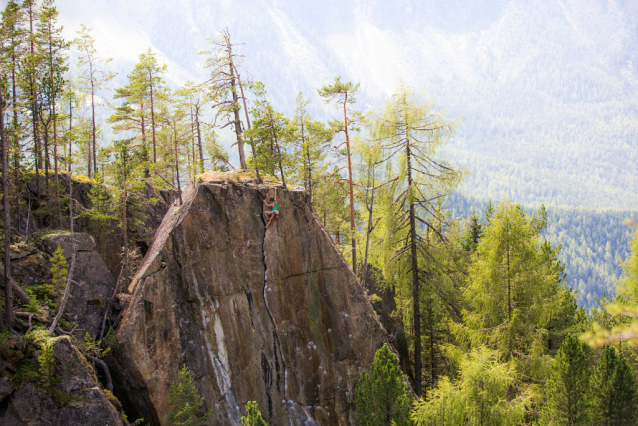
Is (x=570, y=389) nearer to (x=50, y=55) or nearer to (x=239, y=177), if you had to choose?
(x=239, y=177)

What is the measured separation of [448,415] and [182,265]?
35.5 feet

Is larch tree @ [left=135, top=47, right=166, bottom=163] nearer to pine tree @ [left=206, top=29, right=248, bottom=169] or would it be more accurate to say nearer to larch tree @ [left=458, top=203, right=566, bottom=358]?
pine tree @ [left=206, top=29, right=248, bottom=169]

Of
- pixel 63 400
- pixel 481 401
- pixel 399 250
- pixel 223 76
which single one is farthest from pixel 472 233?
pixel 63 400

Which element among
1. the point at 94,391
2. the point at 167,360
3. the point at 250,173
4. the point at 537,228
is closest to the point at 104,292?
the point at 167,360

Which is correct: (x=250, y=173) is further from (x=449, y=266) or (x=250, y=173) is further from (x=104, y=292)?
(x=449, y=266)

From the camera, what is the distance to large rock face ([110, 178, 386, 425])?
14445 millimetres

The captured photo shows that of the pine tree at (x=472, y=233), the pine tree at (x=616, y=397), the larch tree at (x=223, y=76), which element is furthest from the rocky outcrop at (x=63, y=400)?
the pine tree at (x=472, y=233)

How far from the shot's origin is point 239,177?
1764 cm

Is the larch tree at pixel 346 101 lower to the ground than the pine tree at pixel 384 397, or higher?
higher

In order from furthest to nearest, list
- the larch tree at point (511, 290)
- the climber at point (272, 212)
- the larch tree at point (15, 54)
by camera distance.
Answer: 1. the climber at point (272, 212)
2. the larch tree at point (15, 54)
3. the larch tree at point (511, 290)

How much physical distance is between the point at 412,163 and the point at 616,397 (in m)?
10.8

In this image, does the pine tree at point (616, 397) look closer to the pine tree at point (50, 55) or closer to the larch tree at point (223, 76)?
the larch tree at point (223, 76)

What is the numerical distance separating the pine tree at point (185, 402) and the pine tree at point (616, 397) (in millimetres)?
12560

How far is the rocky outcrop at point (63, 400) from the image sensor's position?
1086cm
